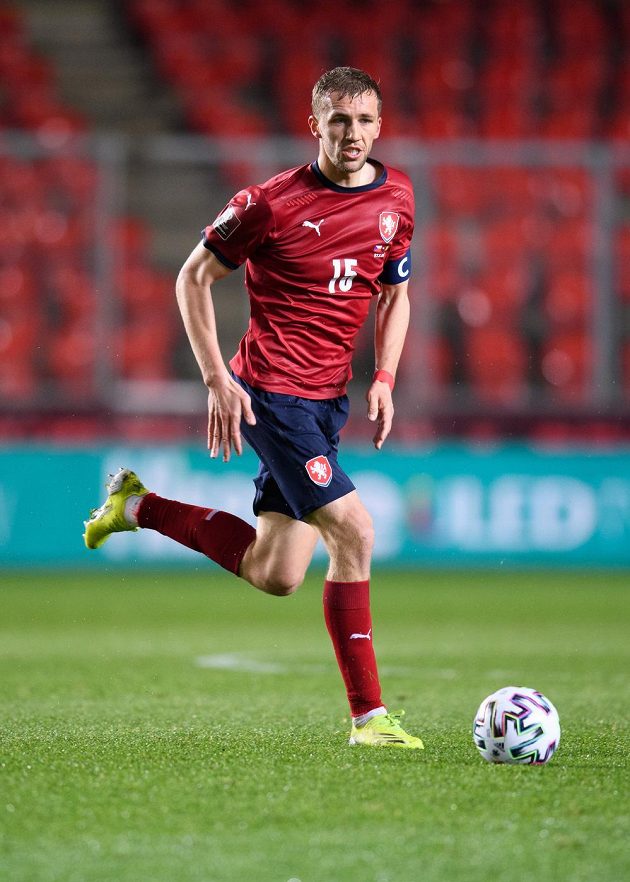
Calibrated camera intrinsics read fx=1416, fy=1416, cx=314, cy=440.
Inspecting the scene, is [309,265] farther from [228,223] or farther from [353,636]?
[353,636]

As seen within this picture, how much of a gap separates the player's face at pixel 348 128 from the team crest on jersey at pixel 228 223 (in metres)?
0.36

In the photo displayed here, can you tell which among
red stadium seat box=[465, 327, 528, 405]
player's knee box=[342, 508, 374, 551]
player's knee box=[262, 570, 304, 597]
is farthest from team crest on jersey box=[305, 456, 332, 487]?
red stadium seat box=[465, 327, 528, 405]

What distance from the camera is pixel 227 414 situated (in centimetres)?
418

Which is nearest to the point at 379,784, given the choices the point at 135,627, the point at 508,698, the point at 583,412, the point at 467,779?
the point at 467,779

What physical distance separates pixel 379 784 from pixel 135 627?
15.0ft

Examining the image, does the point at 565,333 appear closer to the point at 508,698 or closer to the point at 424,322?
the point at 424,322

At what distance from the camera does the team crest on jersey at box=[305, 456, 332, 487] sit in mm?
4273

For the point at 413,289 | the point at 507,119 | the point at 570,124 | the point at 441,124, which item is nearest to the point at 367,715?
the point at 413,289

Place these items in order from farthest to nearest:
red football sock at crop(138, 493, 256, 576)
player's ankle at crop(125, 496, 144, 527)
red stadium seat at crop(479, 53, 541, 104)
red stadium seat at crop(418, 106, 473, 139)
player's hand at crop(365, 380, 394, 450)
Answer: red stadium seat at crop(479, 53, 541, 104) → red stadium seat at crop(418, 106, 473, 139) → player's ankle at crop(125, 496, 144, 527) → red football sock at crop(138, 493, 256, 576) → player's hand at crop(365, 380, 394, 450)

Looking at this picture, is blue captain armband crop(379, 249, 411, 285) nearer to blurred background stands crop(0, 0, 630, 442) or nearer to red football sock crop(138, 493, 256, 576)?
red football sock crop(138, 493, 256, 576)

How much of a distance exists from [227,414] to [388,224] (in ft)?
2.92

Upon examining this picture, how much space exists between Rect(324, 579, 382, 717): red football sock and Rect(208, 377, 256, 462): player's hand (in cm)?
54

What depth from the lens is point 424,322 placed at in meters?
11.0

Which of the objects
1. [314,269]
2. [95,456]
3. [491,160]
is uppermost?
[491,160]
